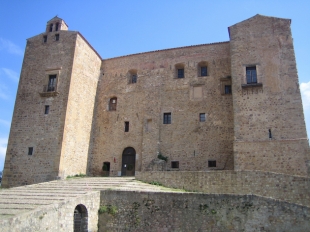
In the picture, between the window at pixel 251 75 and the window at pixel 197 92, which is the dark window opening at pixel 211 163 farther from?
the window at pixel 251 75

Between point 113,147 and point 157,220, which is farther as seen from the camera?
point 113,147

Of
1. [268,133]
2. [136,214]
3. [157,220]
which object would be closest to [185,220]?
[157,220]

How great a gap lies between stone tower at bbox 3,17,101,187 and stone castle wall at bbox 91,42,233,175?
167cm

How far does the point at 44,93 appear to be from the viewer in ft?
66.7

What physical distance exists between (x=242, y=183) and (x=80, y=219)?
25.2ft

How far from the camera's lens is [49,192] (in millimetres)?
13695

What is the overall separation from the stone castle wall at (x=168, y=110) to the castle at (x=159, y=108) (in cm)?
7

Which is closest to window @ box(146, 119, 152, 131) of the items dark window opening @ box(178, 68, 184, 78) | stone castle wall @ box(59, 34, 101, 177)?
dark window opening @ box(178, 68, 184, 78)

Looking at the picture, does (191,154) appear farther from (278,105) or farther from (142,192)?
(142,192)

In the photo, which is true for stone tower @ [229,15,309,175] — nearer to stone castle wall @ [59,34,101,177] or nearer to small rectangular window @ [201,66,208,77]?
small rectangular window @ [201,66,208,77]

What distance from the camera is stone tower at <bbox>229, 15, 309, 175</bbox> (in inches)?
623

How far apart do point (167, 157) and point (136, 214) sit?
26.7ft

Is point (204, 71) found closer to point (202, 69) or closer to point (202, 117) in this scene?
point (202, 69)

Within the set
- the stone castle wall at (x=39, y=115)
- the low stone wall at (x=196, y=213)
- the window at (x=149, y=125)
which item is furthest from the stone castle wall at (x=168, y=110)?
the low stone wall at (x=196, y=213)
